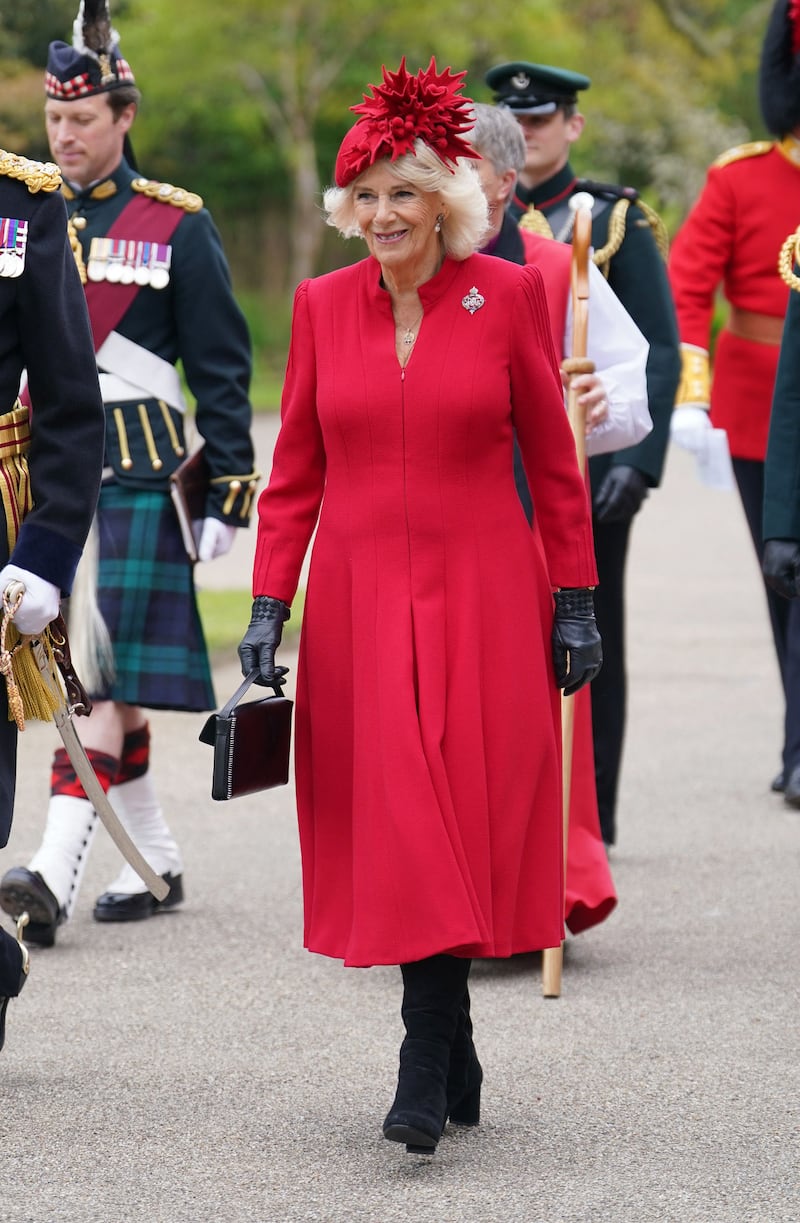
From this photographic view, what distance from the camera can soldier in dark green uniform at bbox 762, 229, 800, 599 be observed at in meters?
4.92

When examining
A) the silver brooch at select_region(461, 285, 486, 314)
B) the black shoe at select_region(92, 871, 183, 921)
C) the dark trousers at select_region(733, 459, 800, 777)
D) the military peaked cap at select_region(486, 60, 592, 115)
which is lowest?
the black shoe at select_region(92, 871, 183, 921)

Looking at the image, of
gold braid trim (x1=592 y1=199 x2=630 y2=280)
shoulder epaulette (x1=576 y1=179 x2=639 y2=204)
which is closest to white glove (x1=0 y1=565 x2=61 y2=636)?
gold braid trim (x1=592 y1=199 x2=630 y2=280)

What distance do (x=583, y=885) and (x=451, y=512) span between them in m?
1.56

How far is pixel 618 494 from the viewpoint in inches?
229

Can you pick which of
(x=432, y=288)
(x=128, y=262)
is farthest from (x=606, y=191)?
(x=432, y=288)

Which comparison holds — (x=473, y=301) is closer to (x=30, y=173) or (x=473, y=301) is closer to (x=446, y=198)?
(x=446, y=198)

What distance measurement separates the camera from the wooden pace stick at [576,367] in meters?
4.93

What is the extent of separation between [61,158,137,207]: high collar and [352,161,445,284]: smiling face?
1851mm

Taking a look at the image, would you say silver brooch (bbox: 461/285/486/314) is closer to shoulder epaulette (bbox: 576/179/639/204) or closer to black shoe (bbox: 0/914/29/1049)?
black shoe (bbox: 0/914/29/1049)

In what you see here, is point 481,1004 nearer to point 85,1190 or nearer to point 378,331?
point 85,1190

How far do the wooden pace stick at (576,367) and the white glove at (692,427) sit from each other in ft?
5.25

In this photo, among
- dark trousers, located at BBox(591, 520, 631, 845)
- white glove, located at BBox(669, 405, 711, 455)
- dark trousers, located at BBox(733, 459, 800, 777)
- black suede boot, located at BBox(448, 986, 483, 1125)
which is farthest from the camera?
dark trousers, located at BBox(733, 459, 800, 777)

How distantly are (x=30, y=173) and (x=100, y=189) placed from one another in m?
1.74

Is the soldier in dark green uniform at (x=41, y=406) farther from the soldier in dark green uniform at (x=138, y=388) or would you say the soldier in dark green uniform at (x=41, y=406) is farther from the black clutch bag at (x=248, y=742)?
the soldier in dark green uniform at (x=138, y=388)
